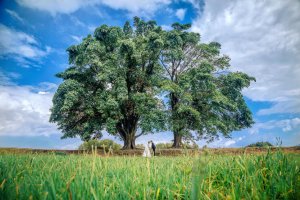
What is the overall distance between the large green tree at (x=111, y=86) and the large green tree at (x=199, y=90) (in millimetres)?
1748

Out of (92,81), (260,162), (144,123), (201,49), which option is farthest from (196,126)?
(260,162)

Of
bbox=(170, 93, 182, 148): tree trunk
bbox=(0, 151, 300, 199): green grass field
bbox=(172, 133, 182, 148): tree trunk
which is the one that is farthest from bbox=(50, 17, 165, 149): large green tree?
bbox=(0, 151, 300, 199): green grass field

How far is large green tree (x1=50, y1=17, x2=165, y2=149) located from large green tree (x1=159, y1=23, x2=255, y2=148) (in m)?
1.75

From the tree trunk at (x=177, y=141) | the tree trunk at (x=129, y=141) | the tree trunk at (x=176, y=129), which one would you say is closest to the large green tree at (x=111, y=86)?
the tree trunk at (x=129, y=141)

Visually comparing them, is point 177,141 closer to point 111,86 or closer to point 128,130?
point 128,130

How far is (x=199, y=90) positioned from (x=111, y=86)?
27.4ft

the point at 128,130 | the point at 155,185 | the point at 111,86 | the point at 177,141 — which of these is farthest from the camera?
the point at 128,130

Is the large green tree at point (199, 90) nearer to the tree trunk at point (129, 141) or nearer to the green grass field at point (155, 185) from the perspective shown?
the tree trunk at point (129, 141)

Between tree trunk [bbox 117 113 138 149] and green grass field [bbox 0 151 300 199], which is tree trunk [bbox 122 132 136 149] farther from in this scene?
green grass field [bbox 0 151 300 199]

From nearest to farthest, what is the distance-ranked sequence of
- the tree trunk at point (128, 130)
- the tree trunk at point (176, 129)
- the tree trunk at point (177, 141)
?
the tree trunk at point (176, 129) < the tree trunk at point (177, 141) < the tree trunk at point (128, 130)

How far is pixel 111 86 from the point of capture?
1027 inches

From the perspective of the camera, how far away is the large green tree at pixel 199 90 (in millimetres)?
25672

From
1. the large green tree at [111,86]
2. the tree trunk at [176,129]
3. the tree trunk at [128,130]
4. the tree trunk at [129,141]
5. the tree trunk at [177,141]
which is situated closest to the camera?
the large green tree at [111,86]

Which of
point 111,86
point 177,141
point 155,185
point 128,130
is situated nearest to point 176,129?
point 177,141
